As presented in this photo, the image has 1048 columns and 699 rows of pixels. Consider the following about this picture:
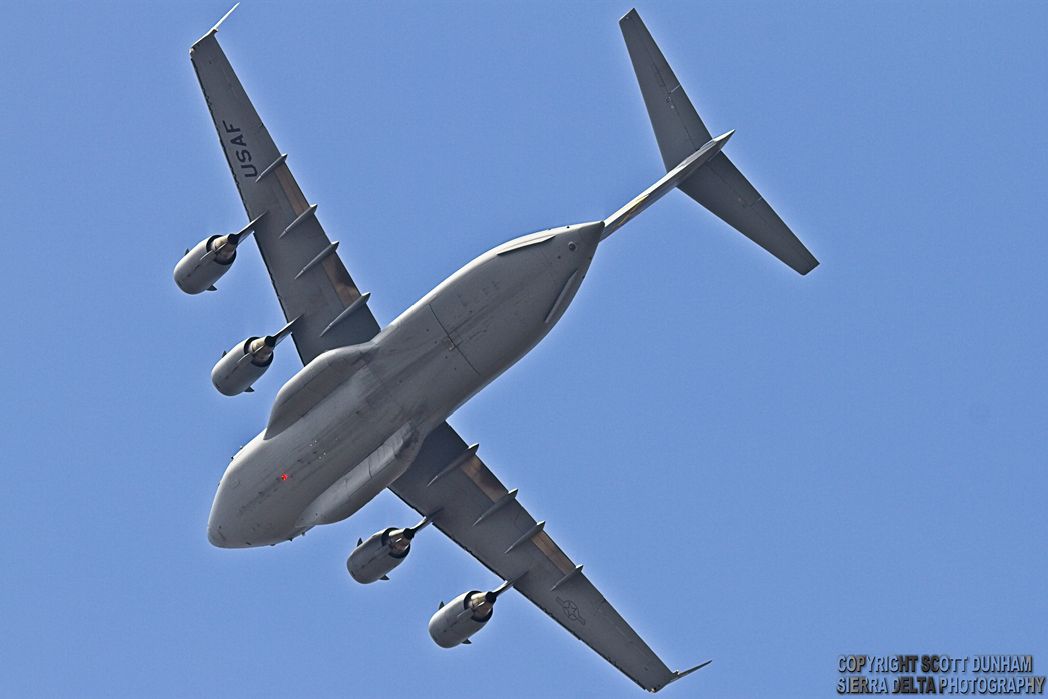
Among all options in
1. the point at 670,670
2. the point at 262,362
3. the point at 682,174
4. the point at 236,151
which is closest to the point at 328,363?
the point at 262,362

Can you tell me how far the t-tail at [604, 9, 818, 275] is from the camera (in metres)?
53.1

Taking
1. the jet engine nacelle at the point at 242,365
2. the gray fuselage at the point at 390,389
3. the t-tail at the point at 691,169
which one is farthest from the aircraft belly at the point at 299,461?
the t-tail at the point at 691,169

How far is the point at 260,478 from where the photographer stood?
55.4m

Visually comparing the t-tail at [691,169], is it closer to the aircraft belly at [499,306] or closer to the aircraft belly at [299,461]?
the aircraft belly at [499,306]

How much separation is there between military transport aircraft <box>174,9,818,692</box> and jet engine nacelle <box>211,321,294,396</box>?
0.13 feet

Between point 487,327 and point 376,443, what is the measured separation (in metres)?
5.22

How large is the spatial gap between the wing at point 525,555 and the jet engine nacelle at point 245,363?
6.25 m

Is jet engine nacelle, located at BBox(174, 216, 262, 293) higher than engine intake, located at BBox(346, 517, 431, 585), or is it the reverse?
jet engine nacelle, located at BBox(174, 216, 262, 293)

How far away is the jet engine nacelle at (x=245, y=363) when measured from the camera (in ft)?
180

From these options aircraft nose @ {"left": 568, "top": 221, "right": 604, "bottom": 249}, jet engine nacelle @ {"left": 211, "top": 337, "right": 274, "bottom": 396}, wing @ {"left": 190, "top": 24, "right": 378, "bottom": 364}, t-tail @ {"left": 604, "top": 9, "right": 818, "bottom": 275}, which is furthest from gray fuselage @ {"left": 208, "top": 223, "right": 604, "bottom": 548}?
t-tail @ {"left": 604, "top": 9, "right": 818, "bottom": 275}

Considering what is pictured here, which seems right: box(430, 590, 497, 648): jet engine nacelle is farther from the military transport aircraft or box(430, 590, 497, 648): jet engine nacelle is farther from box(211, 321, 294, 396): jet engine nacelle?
box(211, 321, 294, 396): jet engine nacelle

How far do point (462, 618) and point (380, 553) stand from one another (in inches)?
131

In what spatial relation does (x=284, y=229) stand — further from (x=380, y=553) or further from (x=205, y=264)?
(x=380, y=553)

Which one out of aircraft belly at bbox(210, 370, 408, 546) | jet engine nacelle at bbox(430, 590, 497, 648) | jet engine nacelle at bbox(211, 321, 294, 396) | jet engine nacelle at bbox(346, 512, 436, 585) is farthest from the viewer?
jet engine nacelle at bbox(430, 590, 497, 648)
